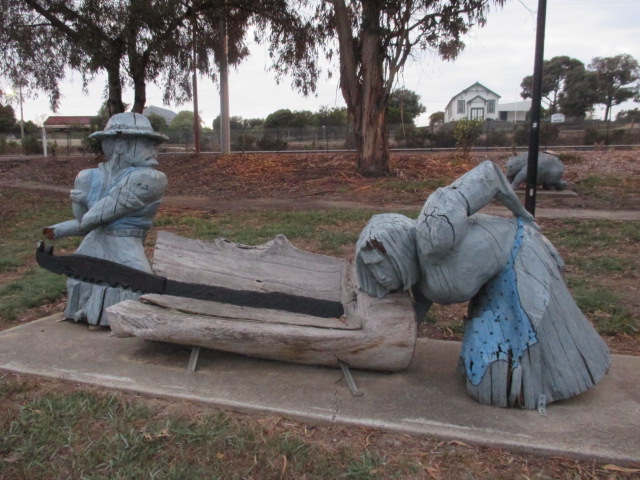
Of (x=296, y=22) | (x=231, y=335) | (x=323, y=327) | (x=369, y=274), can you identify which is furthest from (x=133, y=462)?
(x=296, y=22)

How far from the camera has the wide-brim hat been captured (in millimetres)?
3484

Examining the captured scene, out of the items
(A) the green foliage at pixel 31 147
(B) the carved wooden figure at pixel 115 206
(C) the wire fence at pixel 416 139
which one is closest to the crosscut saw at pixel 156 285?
(B) the carved wooden figure at pixel 115 206

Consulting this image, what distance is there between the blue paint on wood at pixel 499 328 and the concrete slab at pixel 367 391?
243 millimetres

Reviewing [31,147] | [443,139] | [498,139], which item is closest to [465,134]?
[443,139]

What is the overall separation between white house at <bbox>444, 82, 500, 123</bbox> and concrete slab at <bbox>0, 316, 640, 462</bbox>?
63232 mm

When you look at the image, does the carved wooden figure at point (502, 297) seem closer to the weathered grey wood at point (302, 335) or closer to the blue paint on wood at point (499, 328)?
the blue paint on wood at point (499, 328)

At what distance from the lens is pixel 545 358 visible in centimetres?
226

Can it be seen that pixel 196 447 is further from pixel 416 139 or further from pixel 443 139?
pixel 416 139

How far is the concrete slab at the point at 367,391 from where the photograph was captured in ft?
7.07

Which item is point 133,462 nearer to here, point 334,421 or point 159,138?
point 334,421

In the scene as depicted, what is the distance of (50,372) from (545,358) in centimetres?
254

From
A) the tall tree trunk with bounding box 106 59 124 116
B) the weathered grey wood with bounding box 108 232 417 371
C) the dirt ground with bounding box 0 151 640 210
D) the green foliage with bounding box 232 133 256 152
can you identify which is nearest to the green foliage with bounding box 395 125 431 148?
the green foliage with bounding box 232 133 256 152

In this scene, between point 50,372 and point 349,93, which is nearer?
point 50,372

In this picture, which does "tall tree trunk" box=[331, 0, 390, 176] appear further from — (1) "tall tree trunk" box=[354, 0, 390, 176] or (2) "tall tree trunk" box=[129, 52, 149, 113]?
(2) "tall tree trunk" box=[129, 52, 149, 113]
